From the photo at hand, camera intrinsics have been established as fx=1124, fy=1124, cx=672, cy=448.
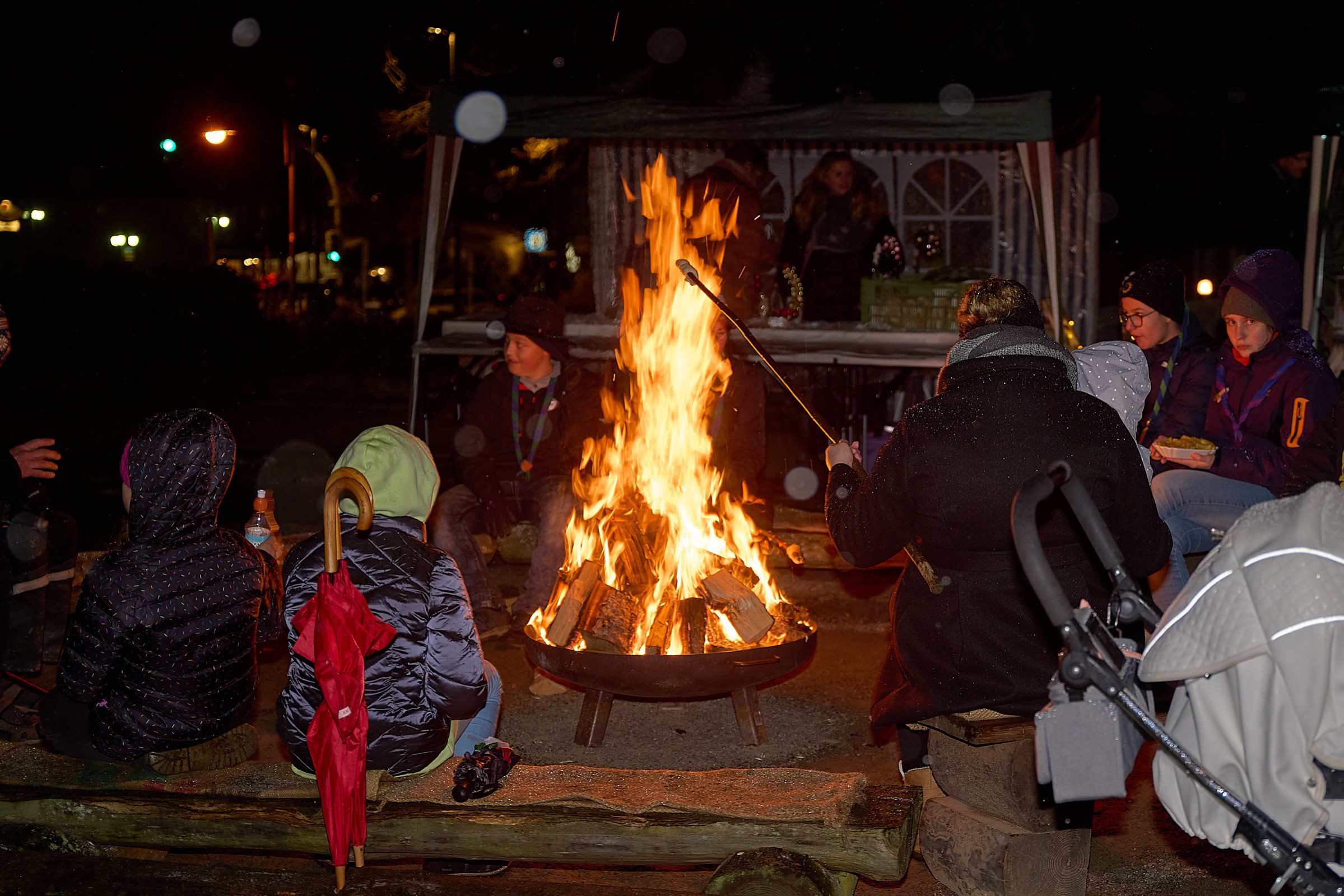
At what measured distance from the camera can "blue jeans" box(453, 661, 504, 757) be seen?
4.01 metres

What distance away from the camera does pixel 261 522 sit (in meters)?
5.16

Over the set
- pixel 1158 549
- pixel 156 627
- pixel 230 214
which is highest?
pixel 230 214

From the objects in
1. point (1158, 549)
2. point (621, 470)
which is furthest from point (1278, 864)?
point (621, 470)

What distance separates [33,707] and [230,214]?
30750 mm

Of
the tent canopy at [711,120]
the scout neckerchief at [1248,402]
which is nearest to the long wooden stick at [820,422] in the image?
the scout neckerchief at [1248,402]

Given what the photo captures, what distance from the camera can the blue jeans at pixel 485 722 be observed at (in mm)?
4012

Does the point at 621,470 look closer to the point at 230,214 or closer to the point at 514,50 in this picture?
the point at 514,50

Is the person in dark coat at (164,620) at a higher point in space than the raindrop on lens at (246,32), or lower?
lower

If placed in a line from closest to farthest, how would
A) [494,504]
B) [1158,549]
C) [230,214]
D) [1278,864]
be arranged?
[1278,864], [1158,549], [494,504], [230,214]

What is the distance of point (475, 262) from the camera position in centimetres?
3419

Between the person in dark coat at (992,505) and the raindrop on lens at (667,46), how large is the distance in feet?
25.1

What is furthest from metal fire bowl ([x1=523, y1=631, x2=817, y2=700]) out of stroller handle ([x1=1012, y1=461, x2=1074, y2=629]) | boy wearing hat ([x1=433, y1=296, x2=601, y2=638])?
stroller handle ([x1=1012, y1=461, x2=1074, y2=629])

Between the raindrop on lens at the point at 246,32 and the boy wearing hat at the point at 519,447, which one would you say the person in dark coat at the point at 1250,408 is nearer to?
the boy wearing hat at the point at 519,447

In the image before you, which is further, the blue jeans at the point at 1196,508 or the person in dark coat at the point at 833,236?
the person in dark coat at the point at 833,236
